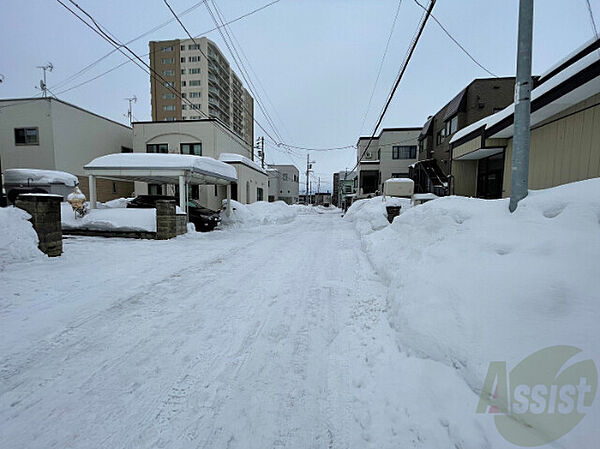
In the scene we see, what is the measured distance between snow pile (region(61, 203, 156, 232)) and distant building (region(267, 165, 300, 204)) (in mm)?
40610

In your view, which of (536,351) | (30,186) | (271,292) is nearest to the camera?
(536,351)

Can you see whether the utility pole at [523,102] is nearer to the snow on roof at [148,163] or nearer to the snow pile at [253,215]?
the snow on roof at [148,163]

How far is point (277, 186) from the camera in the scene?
53.5 meters

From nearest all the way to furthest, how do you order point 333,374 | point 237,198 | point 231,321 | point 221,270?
point 333,374
point 231,321
point 221,270
point 237,198

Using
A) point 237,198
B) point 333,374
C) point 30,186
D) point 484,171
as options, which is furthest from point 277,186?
point 333,374

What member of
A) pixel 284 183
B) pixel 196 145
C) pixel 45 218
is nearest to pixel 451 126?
pixel 196 145

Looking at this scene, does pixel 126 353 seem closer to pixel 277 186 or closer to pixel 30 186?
pixel 30 186

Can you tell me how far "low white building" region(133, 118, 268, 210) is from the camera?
66.8ft

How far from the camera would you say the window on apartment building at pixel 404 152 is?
32.8 meters

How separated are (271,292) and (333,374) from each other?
209 cm

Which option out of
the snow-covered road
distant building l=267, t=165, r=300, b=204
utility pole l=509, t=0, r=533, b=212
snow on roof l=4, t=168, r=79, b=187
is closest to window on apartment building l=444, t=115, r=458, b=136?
utility pole l=509, t=0, r=533, b=212

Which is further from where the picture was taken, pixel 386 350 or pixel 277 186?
pixel 277 186

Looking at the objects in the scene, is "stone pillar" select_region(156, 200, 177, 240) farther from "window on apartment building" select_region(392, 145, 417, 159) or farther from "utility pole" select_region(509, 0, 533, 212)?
"window on apartment building" select_region(392, 145, 417, 159)

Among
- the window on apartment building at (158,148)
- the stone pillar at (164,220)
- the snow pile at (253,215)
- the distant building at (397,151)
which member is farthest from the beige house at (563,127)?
the distant building at (397,151)
